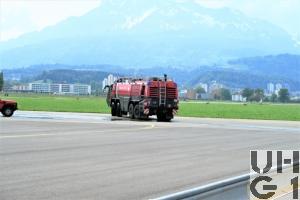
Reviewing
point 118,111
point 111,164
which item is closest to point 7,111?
point 118,111

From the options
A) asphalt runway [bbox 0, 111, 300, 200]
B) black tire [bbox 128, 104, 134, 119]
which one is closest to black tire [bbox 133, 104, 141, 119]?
black tire [bbox 128, 104, 134, 119]

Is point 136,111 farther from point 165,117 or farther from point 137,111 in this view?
point 165,117

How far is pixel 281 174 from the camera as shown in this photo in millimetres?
10875

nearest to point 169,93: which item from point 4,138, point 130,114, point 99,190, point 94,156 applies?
point 130,114

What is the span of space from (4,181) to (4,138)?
9.24 metres

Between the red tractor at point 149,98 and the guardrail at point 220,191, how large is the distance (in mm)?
28040

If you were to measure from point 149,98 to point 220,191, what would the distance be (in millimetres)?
29235

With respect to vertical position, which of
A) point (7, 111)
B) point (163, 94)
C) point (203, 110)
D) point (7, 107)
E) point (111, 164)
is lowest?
point (111, 164)

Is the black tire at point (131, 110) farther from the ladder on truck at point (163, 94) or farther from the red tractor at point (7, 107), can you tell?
the red tractor at point (7, 107)

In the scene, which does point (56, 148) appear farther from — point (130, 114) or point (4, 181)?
point (130, 114)

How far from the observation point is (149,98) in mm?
37125

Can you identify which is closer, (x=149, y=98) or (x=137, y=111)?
(x=149, y=98)

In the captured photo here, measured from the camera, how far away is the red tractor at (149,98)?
3716 cm

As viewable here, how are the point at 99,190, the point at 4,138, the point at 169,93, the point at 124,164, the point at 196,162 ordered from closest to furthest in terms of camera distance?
the point at 99,190
the point at 124,164
the point at 196,162
the point at 4,138
the point at 169,93
